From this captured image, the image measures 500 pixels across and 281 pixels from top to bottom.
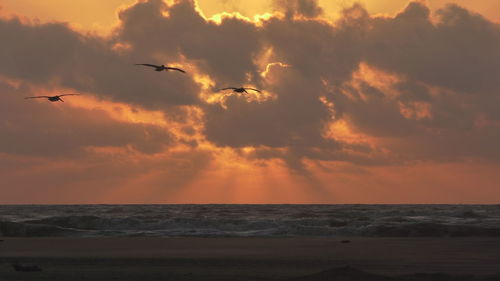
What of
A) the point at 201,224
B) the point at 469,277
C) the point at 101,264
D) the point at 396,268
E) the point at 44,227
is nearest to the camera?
the point at 469,277

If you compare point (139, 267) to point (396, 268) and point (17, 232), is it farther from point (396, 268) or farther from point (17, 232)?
point (17, 232)

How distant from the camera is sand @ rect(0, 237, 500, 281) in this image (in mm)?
20328

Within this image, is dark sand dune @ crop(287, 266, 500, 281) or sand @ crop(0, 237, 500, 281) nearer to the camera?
dark sand dune @ crop(287, 266, 500, 281)

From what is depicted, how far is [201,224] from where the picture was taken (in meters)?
A: 56.7

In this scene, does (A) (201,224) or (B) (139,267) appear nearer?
(B) (139,267)

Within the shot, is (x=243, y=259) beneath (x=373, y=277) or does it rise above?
above

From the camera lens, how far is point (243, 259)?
83.4 ft

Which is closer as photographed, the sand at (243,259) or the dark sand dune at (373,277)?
the dark sand dune at (373,277)

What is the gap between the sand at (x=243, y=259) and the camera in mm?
20328

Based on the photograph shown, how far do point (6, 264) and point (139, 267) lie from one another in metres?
4.73

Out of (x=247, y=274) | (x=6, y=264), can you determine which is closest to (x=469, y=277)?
(x=247, y=274)

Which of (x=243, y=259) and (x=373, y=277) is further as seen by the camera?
(x=243, y=259)

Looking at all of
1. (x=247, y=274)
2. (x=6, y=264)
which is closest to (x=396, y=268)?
(x=247, y=274)

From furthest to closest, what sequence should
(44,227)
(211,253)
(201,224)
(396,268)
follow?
(201,224) < (44,227) < (211,253) < (396,268)
